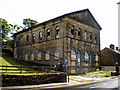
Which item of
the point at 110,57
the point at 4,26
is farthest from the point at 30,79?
the point at 110,57

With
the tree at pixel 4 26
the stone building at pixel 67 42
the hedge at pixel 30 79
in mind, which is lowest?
the hedge at pixel 30 79

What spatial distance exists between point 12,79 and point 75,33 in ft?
54.1

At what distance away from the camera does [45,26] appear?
28328 mm

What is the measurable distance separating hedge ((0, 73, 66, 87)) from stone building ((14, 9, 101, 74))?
22.6 feet

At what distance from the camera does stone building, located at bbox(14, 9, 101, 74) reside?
24.2m

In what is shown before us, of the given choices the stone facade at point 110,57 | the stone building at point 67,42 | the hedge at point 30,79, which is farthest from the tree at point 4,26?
the stone facade at point 110,57

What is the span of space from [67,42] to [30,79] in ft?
39.3

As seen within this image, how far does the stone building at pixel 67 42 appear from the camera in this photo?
24.2 meters

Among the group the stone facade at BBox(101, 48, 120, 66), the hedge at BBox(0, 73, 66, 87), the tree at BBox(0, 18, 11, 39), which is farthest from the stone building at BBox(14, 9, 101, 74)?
the stone facade at BBox(101, 48, 120, 66)

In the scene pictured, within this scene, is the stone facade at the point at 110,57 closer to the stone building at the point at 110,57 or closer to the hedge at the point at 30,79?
the stone building at the point at 110,57

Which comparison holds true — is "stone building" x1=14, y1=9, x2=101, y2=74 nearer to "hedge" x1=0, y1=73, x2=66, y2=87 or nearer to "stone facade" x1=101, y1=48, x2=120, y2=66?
"hedge" x1=0, y1=73, x2=66, y2=87

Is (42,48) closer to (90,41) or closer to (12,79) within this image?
(90,41)

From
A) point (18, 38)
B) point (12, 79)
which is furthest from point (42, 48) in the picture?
point (12, 79)

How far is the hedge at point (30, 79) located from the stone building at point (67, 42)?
271 inches
